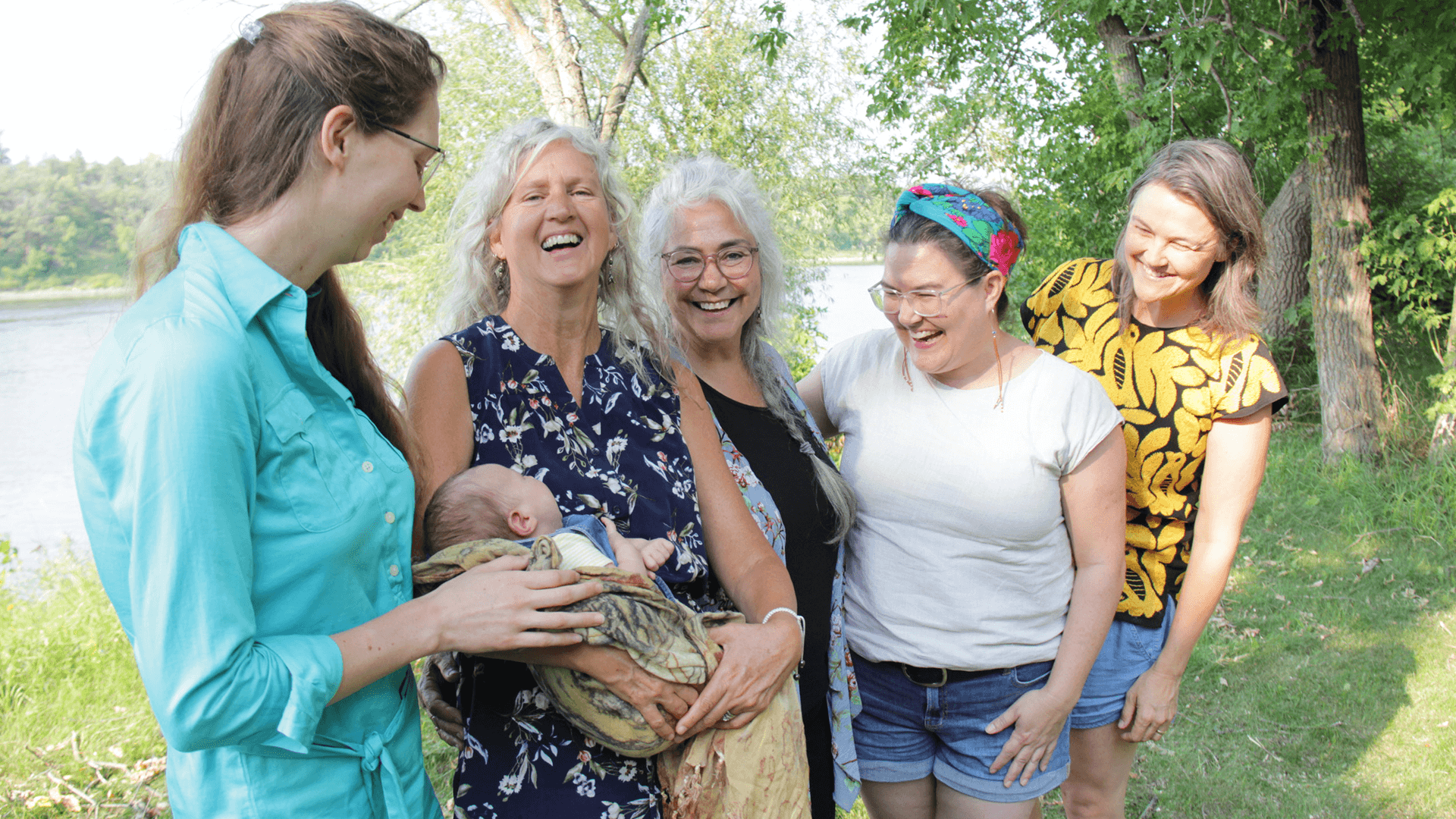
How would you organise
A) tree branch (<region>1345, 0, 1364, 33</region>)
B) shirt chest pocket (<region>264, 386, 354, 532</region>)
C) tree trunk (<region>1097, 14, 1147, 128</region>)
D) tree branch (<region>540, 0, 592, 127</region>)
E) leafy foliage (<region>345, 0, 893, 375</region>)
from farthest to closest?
leafy foliage (<region>345, 0, 893, 375</region>) → tree branch (<region>540, 0, 592, 127</region>) → tree trunk (<region>1097, 14, 1147, 128</region>) → tree branch (<region>1345, 0, 1364, 33</region>) → shirt chest pocket (<region>264, 386, 354, 532</region>)

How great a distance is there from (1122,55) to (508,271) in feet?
22.1

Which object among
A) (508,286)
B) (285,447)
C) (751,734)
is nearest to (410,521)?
(285,447)

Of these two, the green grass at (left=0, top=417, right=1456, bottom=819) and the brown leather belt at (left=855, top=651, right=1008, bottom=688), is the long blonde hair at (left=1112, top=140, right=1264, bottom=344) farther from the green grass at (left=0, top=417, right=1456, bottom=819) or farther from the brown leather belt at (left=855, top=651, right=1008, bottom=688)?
the green grass at (left=0, top=417, right=1456, bottom=819)

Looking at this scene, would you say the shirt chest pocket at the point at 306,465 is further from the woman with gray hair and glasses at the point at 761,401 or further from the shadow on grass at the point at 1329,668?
the shadow on grass at the point at 1329,668

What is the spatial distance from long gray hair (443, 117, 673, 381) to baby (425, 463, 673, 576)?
1.42ft

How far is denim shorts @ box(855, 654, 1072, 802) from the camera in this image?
1.97m

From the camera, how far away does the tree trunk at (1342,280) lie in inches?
225

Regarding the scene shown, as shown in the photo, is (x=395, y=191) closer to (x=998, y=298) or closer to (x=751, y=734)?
(x=751, y=734)

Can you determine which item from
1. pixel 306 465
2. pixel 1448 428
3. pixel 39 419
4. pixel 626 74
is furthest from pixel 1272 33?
pixel 39 419

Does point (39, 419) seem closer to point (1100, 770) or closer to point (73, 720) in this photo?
point (73, 720)

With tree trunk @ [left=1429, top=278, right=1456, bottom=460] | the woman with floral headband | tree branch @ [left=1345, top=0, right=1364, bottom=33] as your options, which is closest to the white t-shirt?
the woman with floral headband

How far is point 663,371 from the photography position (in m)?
1.95

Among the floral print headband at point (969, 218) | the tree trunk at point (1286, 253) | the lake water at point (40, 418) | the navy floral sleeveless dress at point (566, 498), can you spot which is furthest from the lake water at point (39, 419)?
the tree trunk at point (1286, 253)

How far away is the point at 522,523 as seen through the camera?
5.06ft
